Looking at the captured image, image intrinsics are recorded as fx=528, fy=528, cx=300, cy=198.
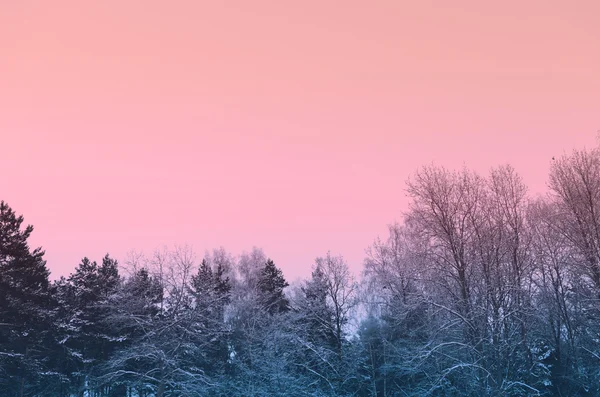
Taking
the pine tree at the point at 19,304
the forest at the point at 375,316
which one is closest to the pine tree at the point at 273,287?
the forest at the point at 375,316

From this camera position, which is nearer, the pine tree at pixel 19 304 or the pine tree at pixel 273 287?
the pine tree at pixel 19 304

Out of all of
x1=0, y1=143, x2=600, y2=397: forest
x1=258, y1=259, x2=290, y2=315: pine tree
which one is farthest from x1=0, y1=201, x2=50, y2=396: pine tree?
x1=258, y1=259, x2=290, y2=315: pine tree

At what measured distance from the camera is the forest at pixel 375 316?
35594mm

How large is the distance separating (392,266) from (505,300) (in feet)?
77.7

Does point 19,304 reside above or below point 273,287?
below

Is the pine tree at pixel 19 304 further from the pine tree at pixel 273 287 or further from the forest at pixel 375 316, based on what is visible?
the pine tree at pixel 273 287

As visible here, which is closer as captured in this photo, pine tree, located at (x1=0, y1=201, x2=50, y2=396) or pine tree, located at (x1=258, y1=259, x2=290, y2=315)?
pine tree, located at (x1=0, y1=201, x2=50, y2=396)

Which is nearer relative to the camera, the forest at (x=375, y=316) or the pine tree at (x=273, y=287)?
the forest at (x=375, y=316)

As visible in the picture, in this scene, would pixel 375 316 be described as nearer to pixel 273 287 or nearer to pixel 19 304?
pixel 273 287

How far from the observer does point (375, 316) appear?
54156mm

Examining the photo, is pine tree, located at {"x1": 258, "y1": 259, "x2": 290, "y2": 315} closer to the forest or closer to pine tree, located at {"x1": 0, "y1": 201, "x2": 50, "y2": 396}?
the forest

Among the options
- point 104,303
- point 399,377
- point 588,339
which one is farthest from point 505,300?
point 104,303

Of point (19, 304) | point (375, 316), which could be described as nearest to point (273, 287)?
point (375, 316)

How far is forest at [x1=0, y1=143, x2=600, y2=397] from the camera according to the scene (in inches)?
1401
